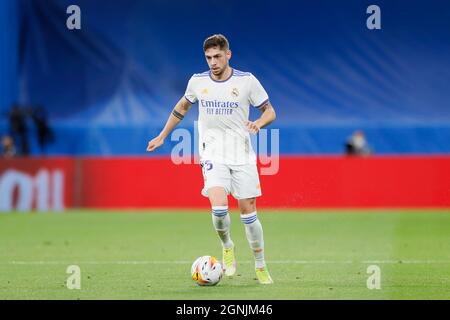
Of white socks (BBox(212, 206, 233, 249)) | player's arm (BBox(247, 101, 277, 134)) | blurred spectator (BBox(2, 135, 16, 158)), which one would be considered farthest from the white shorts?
blurred spectator (BBox(2, 135, 16, 158))

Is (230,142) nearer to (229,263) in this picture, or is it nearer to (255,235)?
(255,235)

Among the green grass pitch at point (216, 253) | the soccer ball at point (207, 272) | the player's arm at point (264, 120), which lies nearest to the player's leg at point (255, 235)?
the green grass pitch at point (216, 253)

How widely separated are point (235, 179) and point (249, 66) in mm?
Answer: 16715

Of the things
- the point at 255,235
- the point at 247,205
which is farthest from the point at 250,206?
the point at 255,235

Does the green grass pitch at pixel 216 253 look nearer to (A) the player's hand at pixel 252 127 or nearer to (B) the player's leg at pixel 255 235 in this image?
A: (B) the player's leg at pixel 255 235

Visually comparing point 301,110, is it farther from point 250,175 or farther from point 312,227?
point 250,175

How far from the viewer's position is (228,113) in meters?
10.3

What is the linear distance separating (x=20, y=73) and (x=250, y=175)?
1848 cm

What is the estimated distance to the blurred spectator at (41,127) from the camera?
2620cm

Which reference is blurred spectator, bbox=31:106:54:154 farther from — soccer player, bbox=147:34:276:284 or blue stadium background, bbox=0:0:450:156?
soccer player, bbox=147:34:276:284

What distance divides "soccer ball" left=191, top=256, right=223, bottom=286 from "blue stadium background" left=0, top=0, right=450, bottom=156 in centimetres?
1594

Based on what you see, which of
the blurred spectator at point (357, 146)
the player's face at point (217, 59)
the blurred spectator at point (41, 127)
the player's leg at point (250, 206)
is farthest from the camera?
the blurred spectator at point (41, 127)
